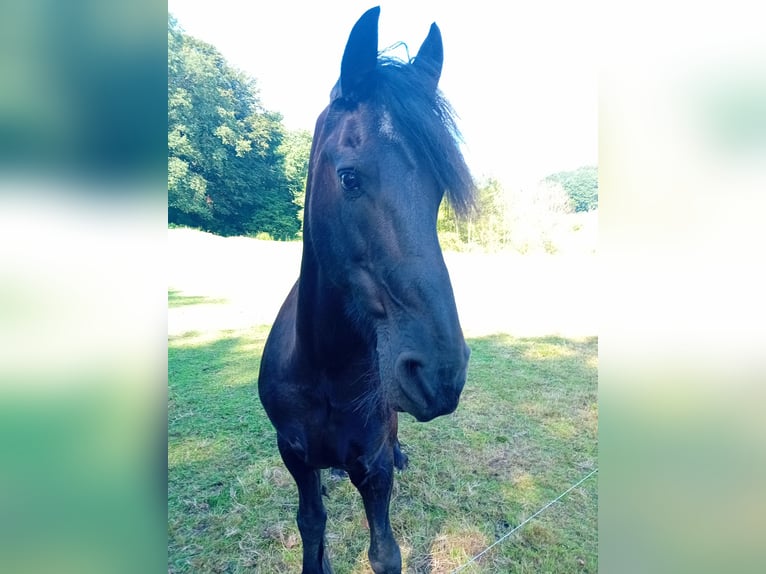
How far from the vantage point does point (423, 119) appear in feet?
4.00

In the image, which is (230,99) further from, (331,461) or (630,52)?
(630,52)

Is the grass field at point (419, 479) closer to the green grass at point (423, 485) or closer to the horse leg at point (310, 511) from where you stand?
the green grass at point (423, 485)

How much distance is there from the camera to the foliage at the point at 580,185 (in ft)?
13.4

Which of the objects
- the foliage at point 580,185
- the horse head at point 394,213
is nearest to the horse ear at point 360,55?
the horse head at point 394,213

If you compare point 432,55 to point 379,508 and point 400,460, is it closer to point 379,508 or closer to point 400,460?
point 379,508

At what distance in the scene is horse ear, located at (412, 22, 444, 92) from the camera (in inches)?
58.3

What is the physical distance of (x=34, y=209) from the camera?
0.57 m

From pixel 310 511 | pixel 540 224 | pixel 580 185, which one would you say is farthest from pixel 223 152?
pixel 540 224

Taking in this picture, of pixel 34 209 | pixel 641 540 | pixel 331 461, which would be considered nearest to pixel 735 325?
pixel 641 540

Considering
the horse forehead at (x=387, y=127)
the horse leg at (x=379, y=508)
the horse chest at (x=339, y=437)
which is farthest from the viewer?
the horse leg at (x=379, y=508)

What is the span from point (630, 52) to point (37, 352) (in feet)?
4.48

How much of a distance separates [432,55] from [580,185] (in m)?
3.54

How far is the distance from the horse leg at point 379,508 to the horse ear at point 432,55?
5.28ft

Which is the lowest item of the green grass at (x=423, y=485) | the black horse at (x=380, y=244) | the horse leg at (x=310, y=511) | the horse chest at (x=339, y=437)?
the green grass at (x=423, y=485)
